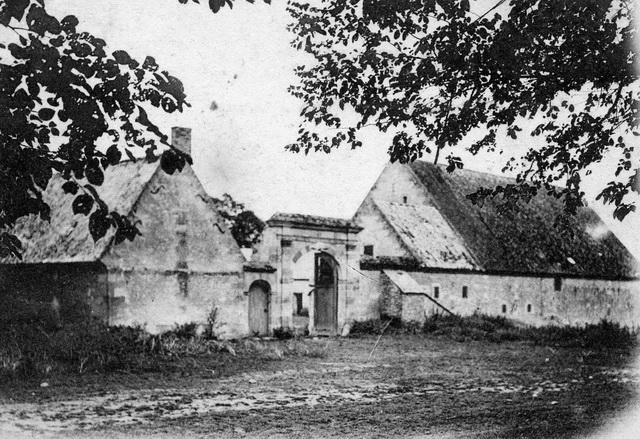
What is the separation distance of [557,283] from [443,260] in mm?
8186

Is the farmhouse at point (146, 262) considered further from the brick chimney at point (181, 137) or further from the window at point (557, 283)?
the window at point (557, 283)

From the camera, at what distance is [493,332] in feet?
80.7

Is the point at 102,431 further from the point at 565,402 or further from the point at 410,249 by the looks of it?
Result: the point at 410,249

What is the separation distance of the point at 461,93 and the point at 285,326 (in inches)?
Result: 592

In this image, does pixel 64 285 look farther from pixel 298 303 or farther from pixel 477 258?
pixel 298 303

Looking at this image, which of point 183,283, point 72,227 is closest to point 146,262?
point 183,283

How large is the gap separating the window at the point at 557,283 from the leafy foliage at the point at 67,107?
1265 inches

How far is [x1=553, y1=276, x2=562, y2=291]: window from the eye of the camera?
34.3 metres

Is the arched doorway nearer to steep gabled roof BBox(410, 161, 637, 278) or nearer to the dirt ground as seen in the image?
the dirt ground

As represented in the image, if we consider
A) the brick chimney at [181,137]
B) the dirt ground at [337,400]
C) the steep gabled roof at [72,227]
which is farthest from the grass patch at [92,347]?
the brick chimney at [181,137]

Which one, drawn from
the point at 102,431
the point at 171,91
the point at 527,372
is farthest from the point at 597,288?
the point at 171,91

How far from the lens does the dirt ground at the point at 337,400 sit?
341 inches

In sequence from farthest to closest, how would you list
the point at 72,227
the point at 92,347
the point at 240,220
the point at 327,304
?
1. the point at 240,220
2. the point at 327,304
3. the point at 72,227
4. the point at 92,347

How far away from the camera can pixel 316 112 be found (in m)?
9.48
